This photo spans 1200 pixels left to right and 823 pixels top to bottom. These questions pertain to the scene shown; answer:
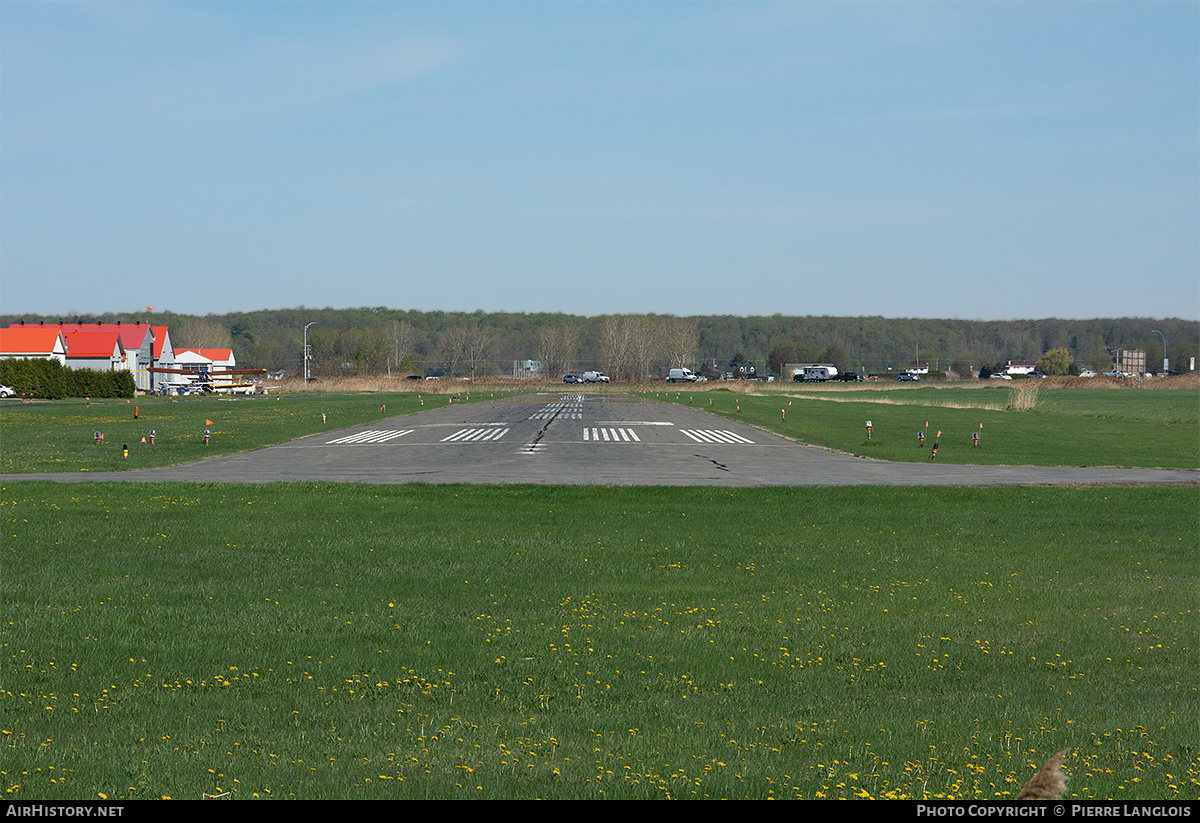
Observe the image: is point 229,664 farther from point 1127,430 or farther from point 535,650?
point 1127,430

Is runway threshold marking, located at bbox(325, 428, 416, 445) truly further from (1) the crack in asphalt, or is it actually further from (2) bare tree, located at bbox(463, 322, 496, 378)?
(2) bare tree, located at bbox(463, 322, 496, 378)

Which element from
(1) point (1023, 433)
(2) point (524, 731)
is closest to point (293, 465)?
(2) point (524, 731)

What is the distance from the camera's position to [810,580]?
15227mm

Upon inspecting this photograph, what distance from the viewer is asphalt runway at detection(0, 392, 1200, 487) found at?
95.8ft

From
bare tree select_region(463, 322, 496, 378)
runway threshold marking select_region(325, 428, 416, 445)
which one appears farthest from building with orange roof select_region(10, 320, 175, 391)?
runway threshold marking select_region(325, 428, 416, 445)

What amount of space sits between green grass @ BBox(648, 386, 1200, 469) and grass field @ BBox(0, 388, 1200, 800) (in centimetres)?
1689

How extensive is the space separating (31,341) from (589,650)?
131 metres

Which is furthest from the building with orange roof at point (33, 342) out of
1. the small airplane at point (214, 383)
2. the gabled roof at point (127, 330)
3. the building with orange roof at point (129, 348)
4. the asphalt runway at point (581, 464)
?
the asphalt runway at point (581, 464)

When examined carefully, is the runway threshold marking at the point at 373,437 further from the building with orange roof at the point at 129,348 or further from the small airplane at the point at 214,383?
the building with orange roof at the point at 129,348

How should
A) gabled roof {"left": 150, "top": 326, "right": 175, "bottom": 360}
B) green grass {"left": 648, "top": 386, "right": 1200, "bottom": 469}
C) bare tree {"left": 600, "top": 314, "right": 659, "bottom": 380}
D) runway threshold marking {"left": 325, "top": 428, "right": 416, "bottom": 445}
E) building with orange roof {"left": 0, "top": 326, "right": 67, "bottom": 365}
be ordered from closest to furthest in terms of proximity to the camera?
1. green grass {"left": 648, "top": 386, "right": 1200, "bottom": 469}
2. runway threshold marking {"left": 325, "top": 428, "right": 416, "bottom": 445}
3. building with orange roof {"left": 0, "top": 326, "right": 67, "bottom": 365}
4. gabled roof {"left": 150, "top": 326, "right": 175, "bottom": 360}
5. bare tree {"left": 600, "top": 314, "right": 659, "bottom": 380}

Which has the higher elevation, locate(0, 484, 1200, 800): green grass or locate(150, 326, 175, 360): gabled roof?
locate(150, 326, 175, 360): gabled roof

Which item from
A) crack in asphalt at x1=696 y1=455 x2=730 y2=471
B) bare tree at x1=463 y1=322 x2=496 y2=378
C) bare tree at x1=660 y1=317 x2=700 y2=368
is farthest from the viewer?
bare tree at x1=660 y1=317 x2=700 y2=368

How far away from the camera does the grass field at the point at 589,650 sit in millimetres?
7359

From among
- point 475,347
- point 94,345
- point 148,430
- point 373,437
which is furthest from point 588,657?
point 475,347
